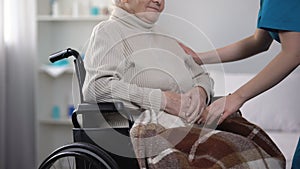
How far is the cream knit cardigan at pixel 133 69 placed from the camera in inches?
61.8

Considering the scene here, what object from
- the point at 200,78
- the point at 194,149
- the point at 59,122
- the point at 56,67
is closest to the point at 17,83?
the point at 56,67

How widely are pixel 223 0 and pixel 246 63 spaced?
341 mm

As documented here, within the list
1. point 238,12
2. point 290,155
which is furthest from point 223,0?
point 290,155

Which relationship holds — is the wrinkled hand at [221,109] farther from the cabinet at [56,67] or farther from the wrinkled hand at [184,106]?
the cabinet at [56,67]

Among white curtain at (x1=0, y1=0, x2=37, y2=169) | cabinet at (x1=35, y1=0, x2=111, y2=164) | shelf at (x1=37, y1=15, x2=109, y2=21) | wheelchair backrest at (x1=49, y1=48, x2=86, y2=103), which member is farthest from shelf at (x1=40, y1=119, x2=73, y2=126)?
wheelchair backrest at (x1=49, y1=48, x2=86, y2=103)

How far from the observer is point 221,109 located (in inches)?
62.3

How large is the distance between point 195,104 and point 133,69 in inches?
8.1

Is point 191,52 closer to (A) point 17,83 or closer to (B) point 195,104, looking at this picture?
(B) point 195,104

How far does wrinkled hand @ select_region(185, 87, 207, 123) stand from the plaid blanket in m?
0.03

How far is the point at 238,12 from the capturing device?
285cm

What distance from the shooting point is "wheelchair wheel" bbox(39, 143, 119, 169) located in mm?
1497

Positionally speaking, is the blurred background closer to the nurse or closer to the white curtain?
the white curtain

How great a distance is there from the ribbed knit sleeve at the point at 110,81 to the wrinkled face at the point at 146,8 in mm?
134

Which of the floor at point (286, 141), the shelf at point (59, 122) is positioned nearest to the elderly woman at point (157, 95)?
the floor at point (286, 141)
